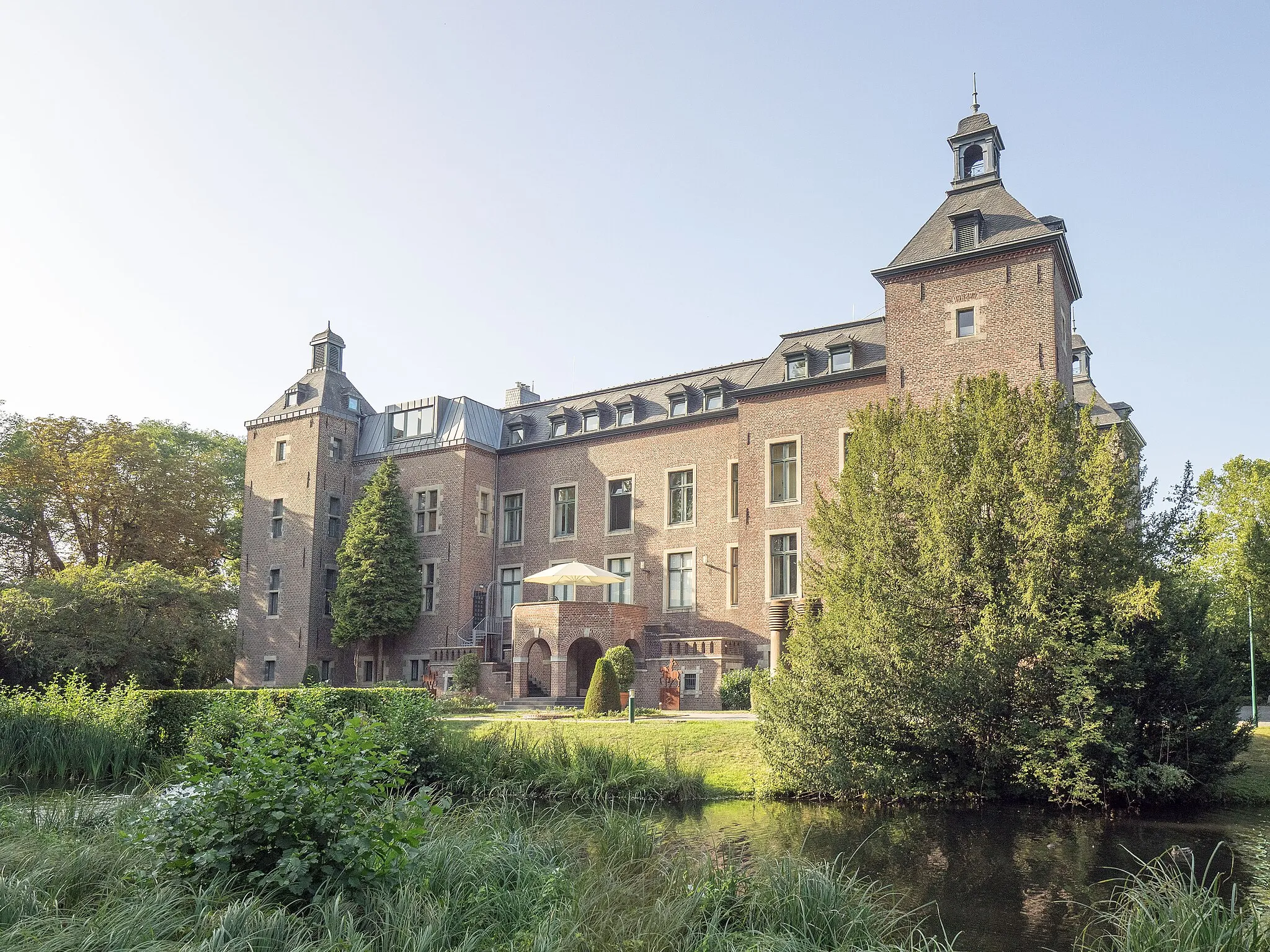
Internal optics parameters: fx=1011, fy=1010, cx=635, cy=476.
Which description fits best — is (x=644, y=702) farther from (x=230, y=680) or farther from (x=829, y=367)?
(x=230, y=680)

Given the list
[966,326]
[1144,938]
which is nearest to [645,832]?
[1144,938]

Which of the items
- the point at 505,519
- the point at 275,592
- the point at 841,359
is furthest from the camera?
the point at 275,592

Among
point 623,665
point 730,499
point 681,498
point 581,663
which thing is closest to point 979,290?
point 730,499

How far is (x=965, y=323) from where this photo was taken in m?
24.6

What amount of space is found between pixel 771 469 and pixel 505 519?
453 inches

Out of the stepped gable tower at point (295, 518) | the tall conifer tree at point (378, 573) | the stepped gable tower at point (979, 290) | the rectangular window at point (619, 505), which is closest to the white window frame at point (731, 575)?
the rectangular window at point (619, 505)

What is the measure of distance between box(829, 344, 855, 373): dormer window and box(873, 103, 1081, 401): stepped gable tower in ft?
7.83

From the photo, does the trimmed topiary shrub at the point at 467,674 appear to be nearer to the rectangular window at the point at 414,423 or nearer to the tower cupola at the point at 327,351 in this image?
the rectangular window at the point at 414,423

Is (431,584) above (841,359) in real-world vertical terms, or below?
below

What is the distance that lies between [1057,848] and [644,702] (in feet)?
55.4

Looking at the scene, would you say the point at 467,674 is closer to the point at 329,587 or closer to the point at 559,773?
the point at 329,587

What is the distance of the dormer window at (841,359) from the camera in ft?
91.8

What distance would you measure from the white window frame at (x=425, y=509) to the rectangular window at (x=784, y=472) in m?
12.5

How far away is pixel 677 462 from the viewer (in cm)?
3234
